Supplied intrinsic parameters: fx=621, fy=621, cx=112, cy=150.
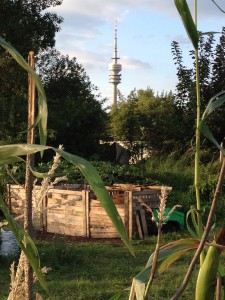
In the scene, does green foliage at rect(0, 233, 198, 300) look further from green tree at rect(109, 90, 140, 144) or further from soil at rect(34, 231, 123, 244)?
green tree at rect(109, 90, 140, 144)

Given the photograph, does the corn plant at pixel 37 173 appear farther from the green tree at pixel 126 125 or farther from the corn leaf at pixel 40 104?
the green tree at pixel 126 125

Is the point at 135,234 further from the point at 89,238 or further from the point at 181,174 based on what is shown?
the point at 181,174

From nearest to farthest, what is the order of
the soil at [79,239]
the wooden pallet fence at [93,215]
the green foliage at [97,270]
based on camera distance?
the green foliage at [97,270], the soil at [79,239], the wooden pallet fence at [93,215]

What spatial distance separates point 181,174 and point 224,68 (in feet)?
14.8

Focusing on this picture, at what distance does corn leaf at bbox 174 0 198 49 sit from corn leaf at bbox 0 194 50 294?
293 millimetres

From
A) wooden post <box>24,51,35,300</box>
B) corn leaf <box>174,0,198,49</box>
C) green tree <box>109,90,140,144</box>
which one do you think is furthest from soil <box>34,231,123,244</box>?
green tree <box>109,90,140,144</box>

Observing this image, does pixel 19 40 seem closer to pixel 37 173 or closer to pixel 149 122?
pixel 149 122

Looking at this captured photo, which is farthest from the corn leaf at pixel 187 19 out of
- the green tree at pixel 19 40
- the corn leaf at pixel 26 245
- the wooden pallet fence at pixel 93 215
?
the green tree at pixel 19 40

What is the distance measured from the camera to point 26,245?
0.67 meters

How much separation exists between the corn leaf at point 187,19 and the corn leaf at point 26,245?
293mm

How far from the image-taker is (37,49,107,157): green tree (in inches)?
722

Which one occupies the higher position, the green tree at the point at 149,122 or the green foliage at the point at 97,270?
the green tree at the point at 149,122

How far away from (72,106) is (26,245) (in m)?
18.5

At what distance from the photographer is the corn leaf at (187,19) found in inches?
28.8
